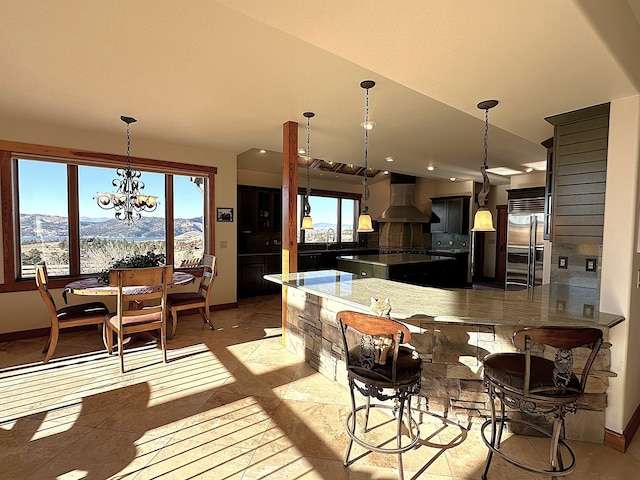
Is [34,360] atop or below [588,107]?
below

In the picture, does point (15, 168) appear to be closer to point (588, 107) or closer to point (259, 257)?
point (259, 257)

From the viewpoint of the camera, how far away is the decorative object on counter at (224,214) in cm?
539

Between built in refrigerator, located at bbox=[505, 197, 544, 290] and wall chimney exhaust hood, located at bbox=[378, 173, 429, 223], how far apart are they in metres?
2.48

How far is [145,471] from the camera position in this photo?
188 cm

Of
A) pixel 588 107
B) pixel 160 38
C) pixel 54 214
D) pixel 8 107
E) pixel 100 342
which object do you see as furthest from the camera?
pixel 54 214

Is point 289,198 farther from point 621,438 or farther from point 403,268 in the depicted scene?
point 621,438

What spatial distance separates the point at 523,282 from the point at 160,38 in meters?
6.70

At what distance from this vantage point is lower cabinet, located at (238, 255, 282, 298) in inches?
263

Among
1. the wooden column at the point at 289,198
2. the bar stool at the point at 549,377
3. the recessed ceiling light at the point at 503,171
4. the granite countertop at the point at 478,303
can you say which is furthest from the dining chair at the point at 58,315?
the recessed ceiling light at the point at 503,171

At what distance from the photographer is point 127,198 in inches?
170

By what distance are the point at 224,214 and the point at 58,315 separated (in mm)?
2649

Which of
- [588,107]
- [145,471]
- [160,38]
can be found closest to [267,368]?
[145,471]

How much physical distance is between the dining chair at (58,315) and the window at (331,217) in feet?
16.0

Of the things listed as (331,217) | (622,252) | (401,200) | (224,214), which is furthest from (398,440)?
(401,200)
